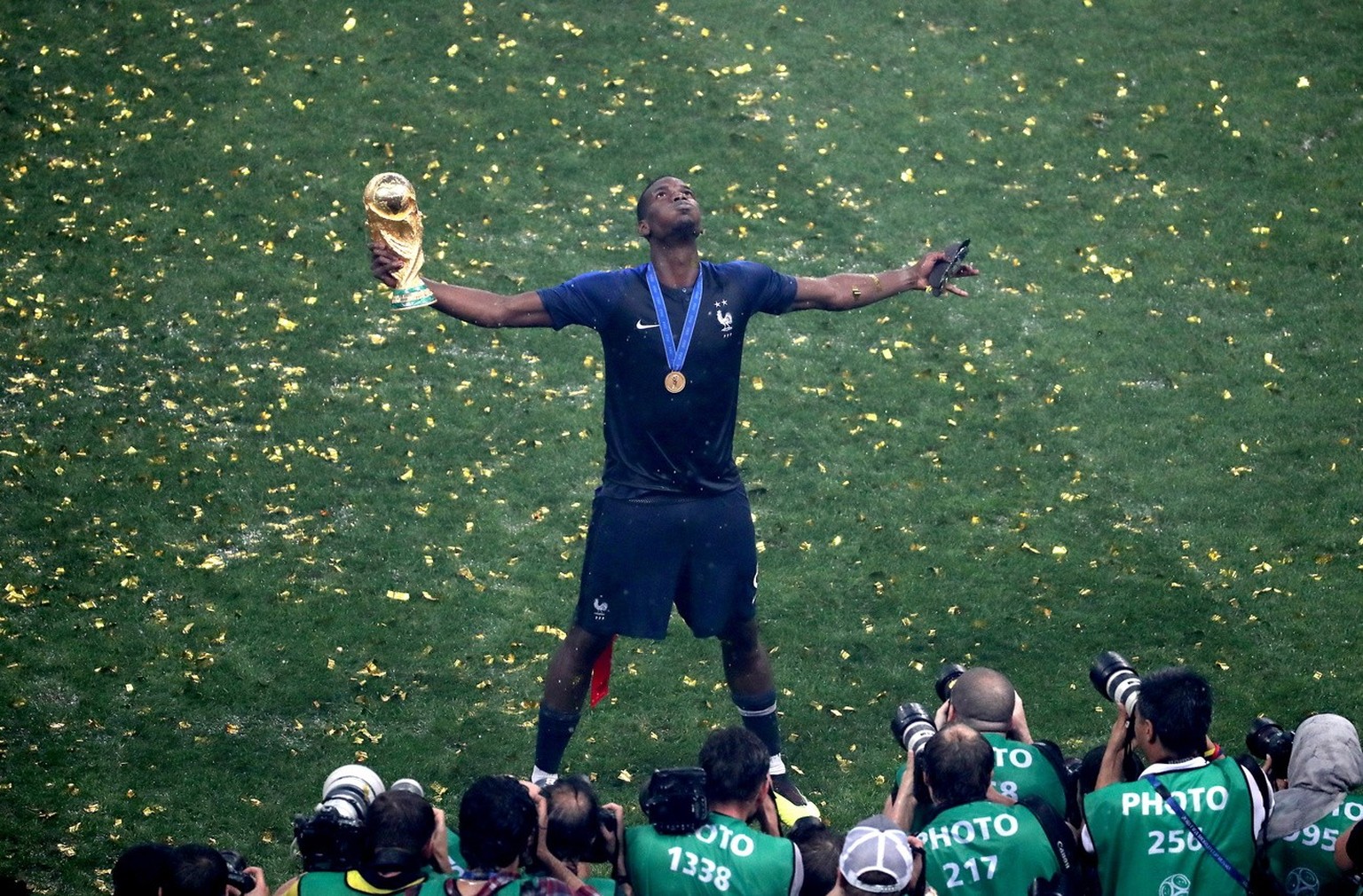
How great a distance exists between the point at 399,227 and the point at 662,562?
2.07 metres

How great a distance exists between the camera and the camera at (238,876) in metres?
5.77

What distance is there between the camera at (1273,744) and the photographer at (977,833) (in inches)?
48.6

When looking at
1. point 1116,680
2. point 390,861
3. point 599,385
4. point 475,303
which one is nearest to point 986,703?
point 1116,680

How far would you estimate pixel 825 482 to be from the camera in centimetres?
1106

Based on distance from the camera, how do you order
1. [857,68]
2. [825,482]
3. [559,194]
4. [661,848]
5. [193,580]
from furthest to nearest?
[857,68]
[559,194]
[825,482]
[193,580]
[661,848]

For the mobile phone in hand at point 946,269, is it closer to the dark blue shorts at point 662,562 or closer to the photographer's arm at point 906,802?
the dark blue shorts at point 662,562

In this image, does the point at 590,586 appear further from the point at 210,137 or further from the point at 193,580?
the point at 210,137

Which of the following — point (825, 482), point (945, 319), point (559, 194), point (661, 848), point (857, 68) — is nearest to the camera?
point (661, 848)

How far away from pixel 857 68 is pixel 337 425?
718cm

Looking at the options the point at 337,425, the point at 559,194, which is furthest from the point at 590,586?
the point at 559,194

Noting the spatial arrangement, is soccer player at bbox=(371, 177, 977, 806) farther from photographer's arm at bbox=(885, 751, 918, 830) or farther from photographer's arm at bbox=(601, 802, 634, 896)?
photographer's arm at bbox=(601, 802, 634, 896)

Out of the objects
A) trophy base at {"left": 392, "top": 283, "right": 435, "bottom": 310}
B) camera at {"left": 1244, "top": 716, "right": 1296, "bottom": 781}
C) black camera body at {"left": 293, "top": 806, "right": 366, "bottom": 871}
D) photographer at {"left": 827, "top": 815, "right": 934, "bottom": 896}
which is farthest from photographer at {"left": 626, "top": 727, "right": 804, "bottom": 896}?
trophy base at {"left": 392, "top": 283, "right": 435, "bottom": 310}

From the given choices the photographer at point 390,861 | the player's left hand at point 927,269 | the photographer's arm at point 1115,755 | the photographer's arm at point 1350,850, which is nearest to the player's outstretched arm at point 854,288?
the player's left hand at point 927,269

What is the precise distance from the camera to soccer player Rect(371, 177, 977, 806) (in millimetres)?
7391
